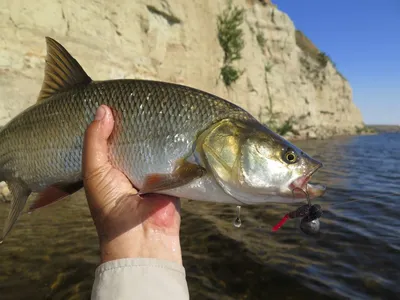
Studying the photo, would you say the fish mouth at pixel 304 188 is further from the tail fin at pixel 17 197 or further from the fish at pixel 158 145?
the tail fin at pixel 17 197

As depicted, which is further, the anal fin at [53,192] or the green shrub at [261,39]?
the green shrub at [261,39]

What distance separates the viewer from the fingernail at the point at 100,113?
2.45 m

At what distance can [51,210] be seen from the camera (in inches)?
286

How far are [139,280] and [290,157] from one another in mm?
1274

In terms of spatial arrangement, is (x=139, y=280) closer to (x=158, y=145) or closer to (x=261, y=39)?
(x=158, y=145)

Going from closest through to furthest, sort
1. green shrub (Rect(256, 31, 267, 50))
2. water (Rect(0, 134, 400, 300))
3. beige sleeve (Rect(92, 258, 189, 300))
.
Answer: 1. beige sleeve (Rect(92, 258, 189, 300))
2. water (Rect(0, 134, 400, 300))
3. green shrub (Rect(256, 31, 267, 50))

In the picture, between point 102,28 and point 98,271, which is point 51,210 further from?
point 102,28

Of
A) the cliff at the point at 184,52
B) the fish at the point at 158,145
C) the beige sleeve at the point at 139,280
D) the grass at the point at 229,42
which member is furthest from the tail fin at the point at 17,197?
the grass at the point at 229,42

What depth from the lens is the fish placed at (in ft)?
7.62

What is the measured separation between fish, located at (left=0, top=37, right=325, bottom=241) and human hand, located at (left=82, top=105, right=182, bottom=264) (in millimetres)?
106

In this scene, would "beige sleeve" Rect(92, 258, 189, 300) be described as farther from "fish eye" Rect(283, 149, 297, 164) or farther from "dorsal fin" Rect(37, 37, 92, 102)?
"dorsal fin" Rect(37, 37, 92, 102)

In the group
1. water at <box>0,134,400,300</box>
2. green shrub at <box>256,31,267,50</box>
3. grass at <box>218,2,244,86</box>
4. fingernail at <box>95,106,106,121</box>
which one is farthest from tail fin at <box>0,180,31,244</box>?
green shrub at <box>256,31,267,50</box>

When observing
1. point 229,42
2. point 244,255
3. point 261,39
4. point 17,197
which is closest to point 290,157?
point 17,197

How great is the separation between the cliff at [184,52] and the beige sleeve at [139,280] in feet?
32.9
